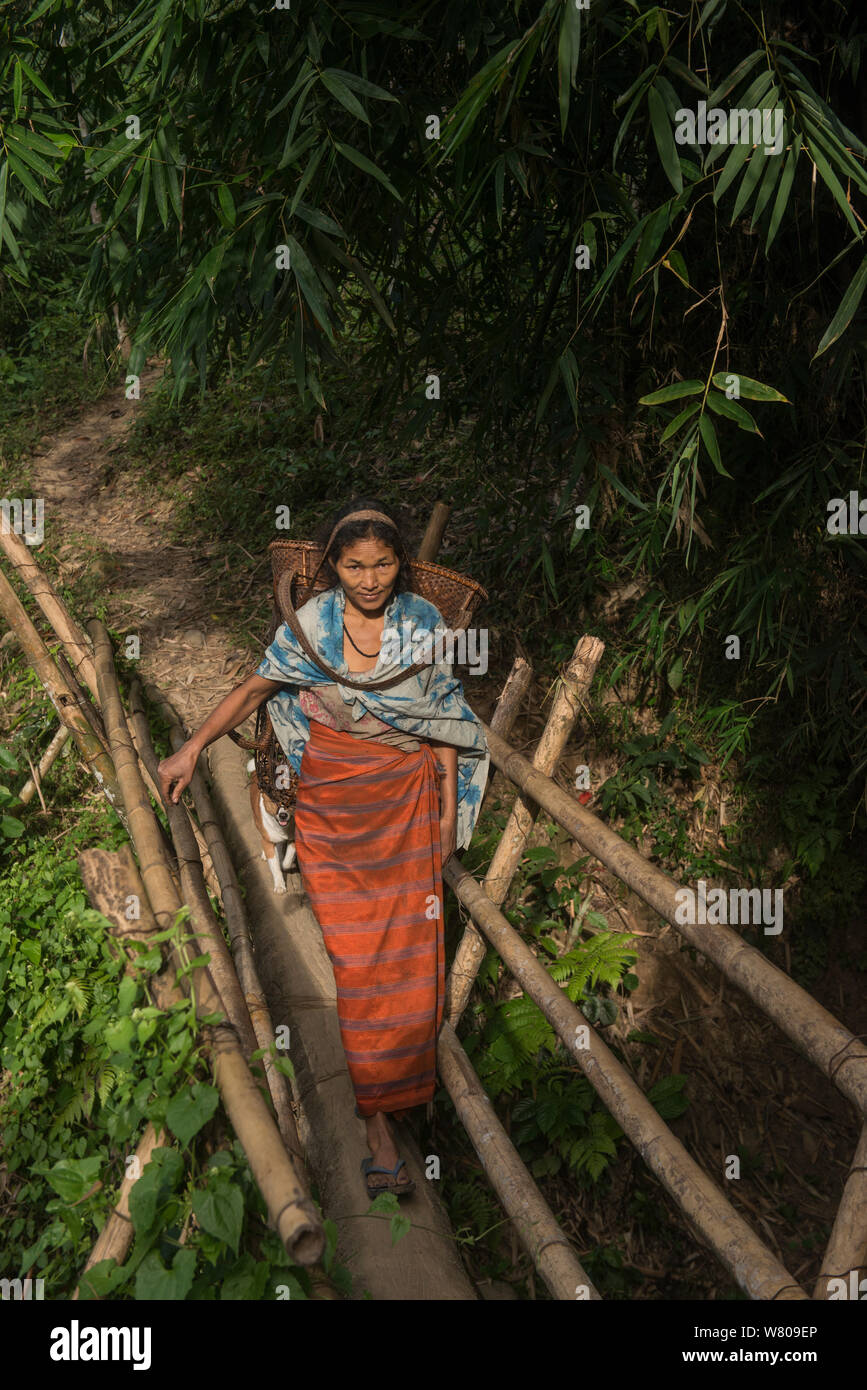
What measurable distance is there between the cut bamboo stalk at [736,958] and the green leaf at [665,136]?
64.7 inches

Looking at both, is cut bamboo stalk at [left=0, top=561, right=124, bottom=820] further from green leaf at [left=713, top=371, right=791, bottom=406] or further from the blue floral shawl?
green leaf at [left=713, top=371, right=791, bottom=406]

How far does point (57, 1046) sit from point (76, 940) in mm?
381

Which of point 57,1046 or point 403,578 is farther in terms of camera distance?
point 57,1046

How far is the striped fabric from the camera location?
278 cm

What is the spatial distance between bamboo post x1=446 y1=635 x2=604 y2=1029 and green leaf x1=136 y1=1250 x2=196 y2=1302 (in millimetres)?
1421

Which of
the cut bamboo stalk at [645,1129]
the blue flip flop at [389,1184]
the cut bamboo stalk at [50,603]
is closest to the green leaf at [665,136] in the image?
the cut bamboo stalk at [645,1129]

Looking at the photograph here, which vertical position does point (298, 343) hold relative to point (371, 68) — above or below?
below

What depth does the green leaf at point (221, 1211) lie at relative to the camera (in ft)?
6.40

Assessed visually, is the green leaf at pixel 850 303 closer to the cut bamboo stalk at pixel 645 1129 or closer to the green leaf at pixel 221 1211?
the cut bamboo stalk at pixel 645 1129

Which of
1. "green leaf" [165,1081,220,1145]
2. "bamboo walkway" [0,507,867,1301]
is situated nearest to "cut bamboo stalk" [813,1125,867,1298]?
"bamboo walkway" [0,507,867,1301]
